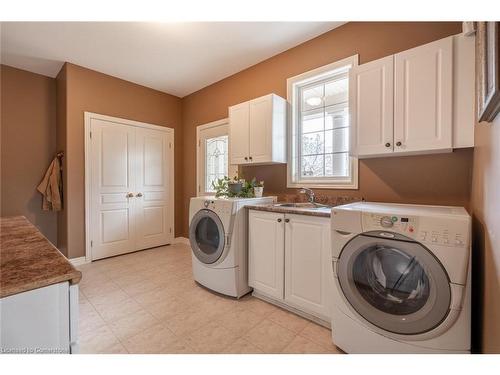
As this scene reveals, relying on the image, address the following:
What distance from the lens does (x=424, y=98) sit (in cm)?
151

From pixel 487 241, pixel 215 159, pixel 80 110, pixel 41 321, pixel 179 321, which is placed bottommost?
pixel 179 321

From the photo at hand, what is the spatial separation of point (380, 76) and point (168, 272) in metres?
2.91

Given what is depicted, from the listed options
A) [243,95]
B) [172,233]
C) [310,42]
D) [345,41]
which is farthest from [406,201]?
[172,233]

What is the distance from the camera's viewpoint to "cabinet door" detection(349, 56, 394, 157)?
164 cm

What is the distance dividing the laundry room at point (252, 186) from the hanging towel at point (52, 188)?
0.09ft

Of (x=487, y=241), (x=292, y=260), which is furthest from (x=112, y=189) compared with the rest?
(x=487, y=241)

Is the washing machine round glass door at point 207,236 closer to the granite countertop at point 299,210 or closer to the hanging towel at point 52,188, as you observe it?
the granite countertop at point 299,210

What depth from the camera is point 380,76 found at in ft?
5.46

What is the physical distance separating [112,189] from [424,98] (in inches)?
145

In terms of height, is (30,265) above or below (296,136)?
below

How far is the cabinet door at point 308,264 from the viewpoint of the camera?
1.66 metres

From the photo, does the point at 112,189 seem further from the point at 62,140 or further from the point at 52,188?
the point at 62,140

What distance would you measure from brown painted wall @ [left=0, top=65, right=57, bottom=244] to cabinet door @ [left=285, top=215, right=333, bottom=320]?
355 cm

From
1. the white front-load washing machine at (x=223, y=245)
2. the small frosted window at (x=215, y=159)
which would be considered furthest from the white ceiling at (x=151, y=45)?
the white front-load washing machine at (x=223, y=245)
